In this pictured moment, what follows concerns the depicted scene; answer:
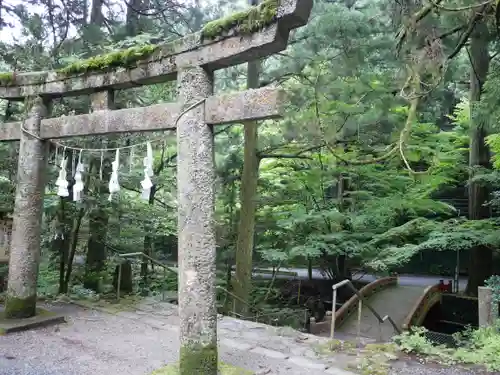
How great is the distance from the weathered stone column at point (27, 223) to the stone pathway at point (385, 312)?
696 cm

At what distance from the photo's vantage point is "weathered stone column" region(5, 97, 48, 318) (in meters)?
6.33

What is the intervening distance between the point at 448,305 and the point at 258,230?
6789 mm

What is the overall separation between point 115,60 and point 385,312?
33.9ft

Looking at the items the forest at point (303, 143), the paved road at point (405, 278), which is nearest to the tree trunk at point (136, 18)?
the forest at point (303, 143)

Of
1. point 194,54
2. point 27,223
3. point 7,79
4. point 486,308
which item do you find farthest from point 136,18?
point 486,308

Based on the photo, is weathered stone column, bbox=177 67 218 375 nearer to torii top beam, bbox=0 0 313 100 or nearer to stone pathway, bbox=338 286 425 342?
torii top beam, bbox=0 0 313 100

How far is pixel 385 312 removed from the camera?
1230 cm

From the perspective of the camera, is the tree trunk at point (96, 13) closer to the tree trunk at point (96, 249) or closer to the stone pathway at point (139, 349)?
the tree trunk at point (96, 249)

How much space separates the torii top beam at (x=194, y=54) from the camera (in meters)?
3.88

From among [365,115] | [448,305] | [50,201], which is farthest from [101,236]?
[448,305]

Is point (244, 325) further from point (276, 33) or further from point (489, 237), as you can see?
point (489, 237)

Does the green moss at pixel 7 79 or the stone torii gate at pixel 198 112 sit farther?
the green moss at pixel 7 79

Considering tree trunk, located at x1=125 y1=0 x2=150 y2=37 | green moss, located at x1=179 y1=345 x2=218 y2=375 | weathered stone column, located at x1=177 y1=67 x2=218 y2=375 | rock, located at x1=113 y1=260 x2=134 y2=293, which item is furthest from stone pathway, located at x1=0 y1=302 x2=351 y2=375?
tree trunk, located at x1=125 y1=0 x2=150 y2=37

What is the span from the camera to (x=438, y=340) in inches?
330
